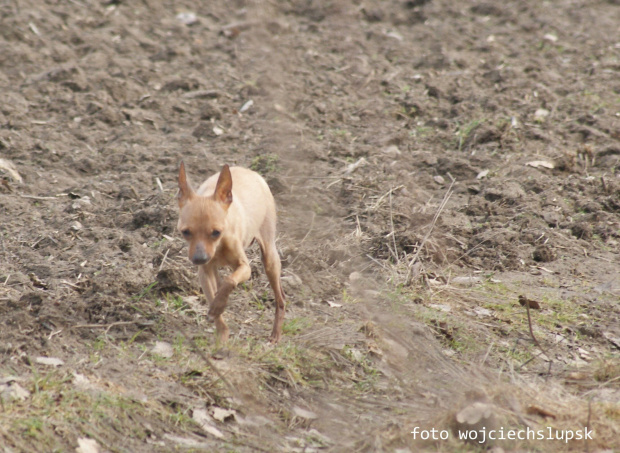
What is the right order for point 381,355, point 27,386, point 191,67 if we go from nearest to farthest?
point 27,386 < point 381,355 < point 191,67

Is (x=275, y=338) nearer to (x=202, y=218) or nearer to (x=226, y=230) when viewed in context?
(x=226, y=230)

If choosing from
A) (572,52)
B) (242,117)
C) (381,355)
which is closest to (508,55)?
(572,52)

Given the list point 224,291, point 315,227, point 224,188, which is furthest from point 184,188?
point 315,227

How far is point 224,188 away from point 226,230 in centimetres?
25

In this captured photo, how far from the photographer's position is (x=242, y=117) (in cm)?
828

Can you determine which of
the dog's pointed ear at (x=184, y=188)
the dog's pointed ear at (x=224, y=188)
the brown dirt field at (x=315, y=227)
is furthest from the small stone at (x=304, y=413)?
the dog's pointed ear at (x=184, y=188)

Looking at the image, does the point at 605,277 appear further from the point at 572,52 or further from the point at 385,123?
the point at 572,52

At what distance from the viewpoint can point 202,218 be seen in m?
4.45

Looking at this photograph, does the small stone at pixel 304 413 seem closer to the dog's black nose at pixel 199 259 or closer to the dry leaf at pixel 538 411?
the dog's black nose at pixel 199 259

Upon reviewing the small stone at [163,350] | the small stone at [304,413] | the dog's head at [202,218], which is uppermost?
the dog's head at [202,218]

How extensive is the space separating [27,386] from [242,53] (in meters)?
6.80

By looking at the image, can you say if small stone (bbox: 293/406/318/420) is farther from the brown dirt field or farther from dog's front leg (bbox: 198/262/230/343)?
dog's front leg (bbox: 198/262/230/343)

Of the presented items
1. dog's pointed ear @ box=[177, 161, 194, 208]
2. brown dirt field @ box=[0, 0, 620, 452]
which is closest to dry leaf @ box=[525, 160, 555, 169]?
brown dirt field @ box=[0, 0, 620, 452]

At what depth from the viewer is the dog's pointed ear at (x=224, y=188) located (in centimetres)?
461
